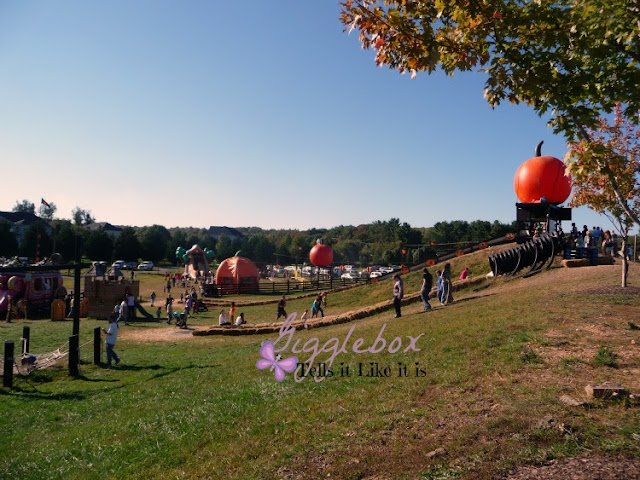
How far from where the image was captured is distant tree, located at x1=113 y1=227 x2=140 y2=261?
89.3 metres

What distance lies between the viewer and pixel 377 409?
7.17m

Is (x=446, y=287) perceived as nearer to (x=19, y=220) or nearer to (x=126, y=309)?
(x=126, y=309)

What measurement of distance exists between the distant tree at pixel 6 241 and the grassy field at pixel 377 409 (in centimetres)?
7708

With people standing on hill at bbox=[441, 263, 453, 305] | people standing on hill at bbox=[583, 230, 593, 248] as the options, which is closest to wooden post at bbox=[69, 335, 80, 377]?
people standing on hill at bbox=[441, 263, 453, 305]

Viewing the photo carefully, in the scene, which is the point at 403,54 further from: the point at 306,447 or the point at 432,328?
the point at 432,328

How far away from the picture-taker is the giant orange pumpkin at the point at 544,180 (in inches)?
806

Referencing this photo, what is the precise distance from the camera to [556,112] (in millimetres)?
5992

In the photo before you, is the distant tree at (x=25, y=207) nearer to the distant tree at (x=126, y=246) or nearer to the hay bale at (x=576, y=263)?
the distant tree at (x=126, y=246)

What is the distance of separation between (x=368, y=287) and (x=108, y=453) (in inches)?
1026

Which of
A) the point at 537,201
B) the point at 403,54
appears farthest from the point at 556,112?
the point at 537,201

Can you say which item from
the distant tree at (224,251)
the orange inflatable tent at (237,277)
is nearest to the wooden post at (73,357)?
the orange inflatable tent at (237,277)

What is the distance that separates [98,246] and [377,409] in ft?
293

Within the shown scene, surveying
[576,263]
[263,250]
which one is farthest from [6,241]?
[576,263]

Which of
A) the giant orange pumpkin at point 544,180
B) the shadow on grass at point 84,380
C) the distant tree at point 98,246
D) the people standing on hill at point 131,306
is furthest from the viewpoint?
the distant tree at point 98,246
